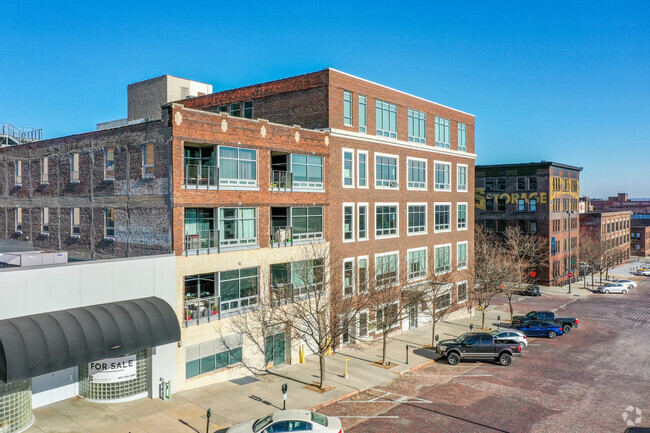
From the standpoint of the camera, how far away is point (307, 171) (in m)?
32.0

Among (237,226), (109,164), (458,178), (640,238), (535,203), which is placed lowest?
(640,238)

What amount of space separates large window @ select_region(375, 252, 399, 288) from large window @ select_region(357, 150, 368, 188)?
5.82 meters

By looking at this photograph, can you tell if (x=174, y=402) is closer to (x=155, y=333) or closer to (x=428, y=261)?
(x=155, y=333)

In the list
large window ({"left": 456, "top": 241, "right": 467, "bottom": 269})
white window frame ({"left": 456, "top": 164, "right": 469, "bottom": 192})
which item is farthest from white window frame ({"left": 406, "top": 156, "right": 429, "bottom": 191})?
large window ({"left": 456, "top": 241, "right": 467, "bottom": 269})

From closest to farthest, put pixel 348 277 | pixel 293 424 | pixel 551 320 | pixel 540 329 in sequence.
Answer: pixel 293 424
pixel 348 277
pixel 540 329
pixel 551 320

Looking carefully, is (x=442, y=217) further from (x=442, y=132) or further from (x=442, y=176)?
(x=442, y=132)

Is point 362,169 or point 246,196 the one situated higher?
point 362,169

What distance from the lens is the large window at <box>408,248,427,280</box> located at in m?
41.0

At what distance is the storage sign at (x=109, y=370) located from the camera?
22203mm

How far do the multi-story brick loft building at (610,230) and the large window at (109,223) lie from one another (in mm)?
70411

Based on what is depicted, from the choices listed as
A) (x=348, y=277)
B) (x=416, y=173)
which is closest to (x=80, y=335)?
(x=348, y=277)

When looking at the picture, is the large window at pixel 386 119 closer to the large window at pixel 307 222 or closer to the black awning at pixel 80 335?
the large window at pixel 307 222

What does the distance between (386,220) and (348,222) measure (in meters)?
4.70

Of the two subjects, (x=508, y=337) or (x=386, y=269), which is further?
(x=386, y=269)
